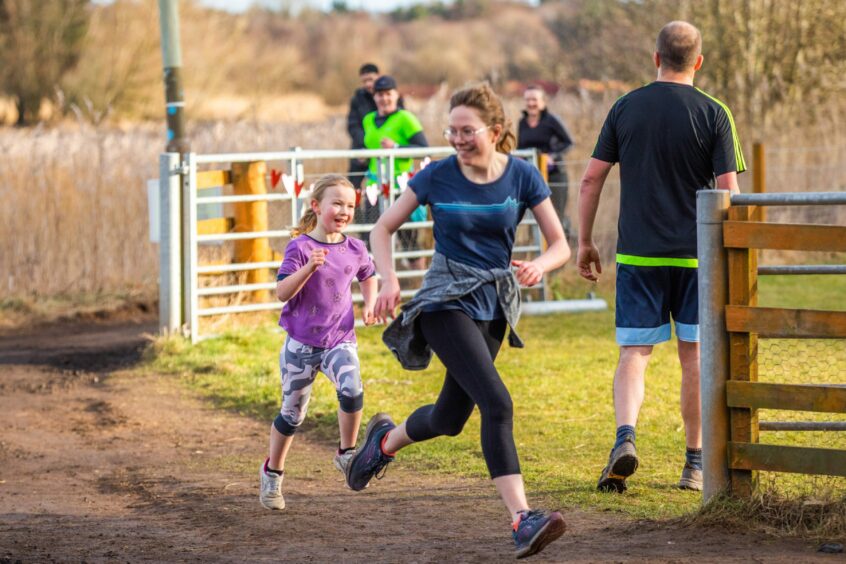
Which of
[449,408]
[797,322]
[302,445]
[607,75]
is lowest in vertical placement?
[302,445]

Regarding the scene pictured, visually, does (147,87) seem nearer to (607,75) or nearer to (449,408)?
(607,75)

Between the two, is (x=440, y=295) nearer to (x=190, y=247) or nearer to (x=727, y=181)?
(x=727, y=181)

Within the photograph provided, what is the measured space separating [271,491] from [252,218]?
5926mm

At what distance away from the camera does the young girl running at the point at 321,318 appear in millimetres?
6375

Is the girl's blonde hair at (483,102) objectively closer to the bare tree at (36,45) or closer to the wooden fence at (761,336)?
the wooden fence at (761,336)

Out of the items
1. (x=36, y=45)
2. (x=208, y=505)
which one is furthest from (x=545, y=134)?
(x=36, y=45)

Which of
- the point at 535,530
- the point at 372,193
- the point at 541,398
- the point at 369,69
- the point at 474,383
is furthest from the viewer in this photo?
the point at 369,69

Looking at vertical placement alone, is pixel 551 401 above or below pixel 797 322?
below

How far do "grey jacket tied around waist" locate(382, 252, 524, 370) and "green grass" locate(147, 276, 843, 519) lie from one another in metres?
1.29

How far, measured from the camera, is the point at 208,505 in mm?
6672

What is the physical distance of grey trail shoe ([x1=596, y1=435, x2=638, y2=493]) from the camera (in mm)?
6164

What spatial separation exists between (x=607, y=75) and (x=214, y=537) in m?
20.8

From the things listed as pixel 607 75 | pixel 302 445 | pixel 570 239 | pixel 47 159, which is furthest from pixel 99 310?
pixel 607 75

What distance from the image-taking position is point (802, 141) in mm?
20016
